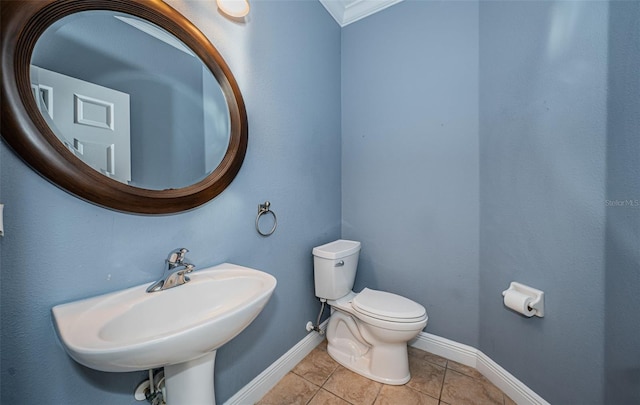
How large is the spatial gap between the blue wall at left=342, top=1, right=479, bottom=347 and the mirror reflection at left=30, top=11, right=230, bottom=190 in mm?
1085

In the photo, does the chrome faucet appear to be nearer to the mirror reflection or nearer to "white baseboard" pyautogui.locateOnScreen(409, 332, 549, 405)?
the mirror reflection

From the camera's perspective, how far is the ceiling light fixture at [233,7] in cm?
97

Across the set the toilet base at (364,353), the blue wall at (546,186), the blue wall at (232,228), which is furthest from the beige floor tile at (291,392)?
the blue wall at (546,186)

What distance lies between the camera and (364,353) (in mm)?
1398

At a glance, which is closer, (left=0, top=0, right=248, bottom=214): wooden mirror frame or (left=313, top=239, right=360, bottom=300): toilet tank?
(left=0, top=0, right=248, bottom=214): wooden mirror frame

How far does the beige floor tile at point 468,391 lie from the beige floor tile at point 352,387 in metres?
0.36

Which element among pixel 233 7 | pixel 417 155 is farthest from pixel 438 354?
pixel 233 7

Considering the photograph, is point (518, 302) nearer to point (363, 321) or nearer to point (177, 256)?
point (363, 321)

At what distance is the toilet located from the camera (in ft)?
4.00

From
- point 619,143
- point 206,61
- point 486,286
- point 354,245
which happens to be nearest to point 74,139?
point 206,61

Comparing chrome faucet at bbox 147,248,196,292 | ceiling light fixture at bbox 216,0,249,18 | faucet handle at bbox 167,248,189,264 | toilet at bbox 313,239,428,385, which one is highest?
ceiling light fixture at bbox 216,0,249,18

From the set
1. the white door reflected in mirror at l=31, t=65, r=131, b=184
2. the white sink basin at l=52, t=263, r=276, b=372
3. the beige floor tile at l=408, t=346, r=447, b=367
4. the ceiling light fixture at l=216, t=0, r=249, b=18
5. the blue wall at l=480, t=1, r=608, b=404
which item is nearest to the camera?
the white sink basin at l=52, t=263, r=276, b=372

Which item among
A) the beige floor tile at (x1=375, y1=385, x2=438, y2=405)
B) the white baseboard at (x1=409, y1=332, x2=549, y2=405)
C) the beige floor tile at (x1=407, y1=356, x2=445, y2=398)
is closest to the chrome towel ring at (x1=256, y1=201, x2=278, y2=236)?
the beige floor tile at (x1=375, y1=385, x2=438, y2=405)

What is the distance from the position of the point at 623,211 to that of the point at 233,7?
1.66 meters
